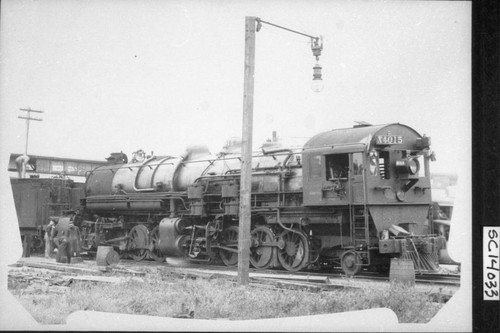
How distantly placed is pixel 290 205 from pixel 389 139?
268cm

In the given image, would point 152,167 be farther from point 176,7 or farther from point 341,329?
point 341,329

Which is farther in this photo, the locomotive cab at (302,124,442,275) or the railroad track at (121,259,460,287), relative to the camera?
the locomotive cab at (302,124,442,275)

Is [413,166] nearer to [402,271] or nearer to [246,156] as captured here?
[402,271]

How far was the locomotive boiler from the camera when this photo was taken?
1193 cm

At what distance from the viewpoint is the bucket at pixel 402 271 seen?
10570mm

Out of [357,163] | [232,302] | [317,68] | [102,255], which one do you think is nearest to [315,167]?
[357,163]

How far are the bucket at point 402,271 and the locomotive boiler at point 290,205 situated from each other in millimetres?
623

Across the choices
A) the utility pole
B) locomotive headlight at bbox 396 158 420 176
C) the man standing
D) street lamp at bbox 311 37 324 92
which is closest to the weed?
the utility pole

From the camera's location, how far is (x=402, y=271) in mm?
10641

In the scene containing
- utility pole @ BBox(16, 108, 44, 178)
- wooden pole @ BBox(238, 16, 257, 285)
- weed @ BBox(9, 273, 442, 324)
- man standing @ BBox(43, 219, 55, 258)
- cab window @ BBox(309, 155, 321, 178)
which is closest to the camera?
weed @ BBox(9, 273, 442, 324)

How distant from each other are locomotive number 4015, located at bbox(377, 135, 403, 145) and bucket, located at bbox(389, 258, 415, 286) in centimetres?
248

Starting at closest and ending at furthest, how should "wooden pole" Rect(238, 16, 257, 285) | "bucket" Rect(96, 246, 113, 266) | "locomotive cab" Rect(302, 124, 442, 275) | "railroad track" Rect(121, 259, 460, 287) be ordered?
1. "wooden pole" Rect(238, 16, 257, 285)
2. "railroad track" Rect(121, 259, 460, 287)
3. "locomotive cab" Rect(302, 124, 442, 275)
4. "bucket" Rect(96, 246, 113, 266)

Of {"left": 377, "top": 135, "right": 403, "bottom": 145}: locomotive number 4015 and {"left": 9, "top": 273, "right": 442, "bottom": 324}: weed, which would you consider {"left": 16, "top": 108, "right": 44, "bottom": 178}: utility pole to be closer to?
{"left": 9, "top": 273, "right": 442, "bottom": 324}: weed

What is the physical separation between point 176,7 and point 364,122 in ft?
14.5
